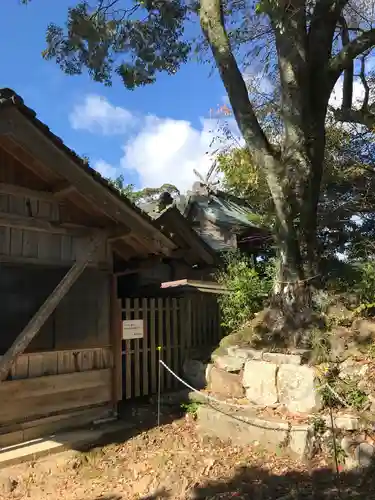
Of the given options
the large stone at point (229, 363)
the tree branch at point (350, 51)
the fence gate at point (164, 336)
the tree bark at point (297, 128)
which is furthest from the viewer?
the fence gate at point (164, 336)

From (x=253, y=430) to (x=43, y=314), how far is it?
11.1ft

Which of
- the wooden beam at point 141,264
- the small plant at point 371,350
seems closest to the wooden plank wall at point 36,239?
the wooden beam at point 141,264

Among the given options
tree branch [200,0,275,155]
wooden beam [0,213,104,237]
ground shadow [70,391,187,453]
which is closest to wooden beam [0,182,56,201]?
wooden beam [0,213,104,237]

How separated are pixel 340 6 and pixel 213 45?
2388mm

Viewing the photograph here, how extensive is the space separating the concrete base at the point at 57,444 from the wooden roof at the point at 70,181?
3057 millimetres

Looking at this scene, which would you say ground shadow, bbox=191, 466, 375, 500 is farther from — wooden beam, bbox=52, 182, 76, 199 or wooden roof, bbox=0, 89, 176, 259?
wooden beam, bbox=52, 182, 76, 199

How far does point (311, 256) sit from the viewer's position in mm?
8234

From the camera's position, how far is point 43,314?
6.60 metres

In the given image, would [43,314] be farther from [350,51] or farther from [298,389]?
[350,51]

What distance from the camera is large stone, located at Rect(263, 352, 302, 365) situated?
7.00 m

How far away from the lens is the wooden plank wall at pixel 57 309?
6.75 metres

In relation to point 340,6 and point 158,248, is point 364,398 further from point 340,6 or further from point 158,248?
point 340,6

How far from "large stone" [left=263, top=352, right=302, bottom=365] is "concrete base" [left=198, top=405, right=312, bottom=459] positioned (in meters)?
0.84

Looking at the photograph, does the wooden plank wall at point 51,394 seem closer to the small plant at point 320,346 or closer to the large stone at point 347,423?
the small plant at point 320,346
